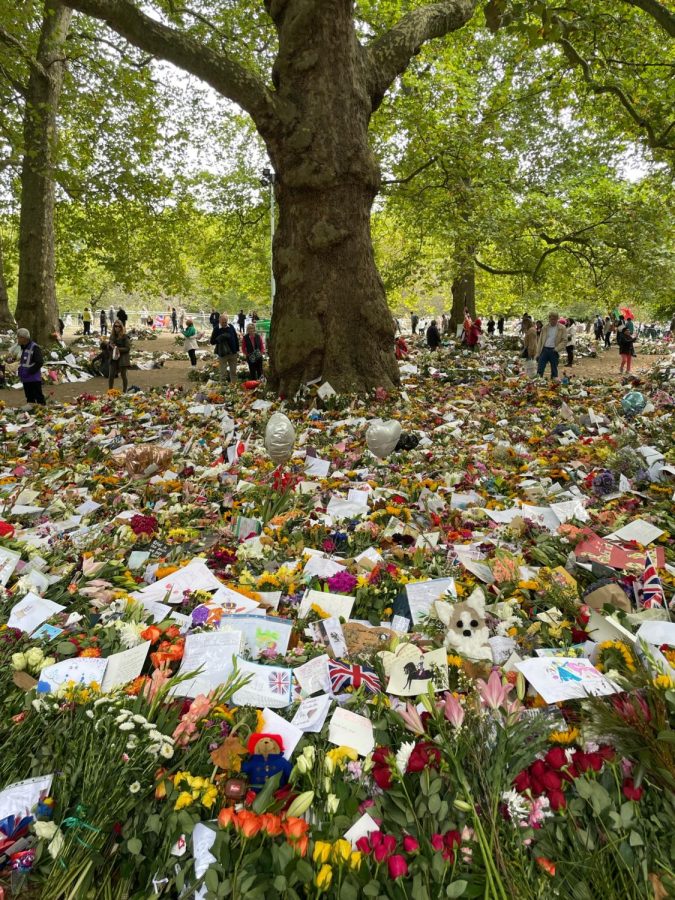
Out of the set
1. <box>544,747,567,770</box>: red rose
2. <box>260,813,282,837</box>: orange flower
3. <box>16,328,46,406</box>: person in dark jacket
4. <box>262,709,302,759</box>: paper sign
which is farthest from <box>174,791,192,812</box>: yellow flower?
<box>16,328,46,406</box>: person in dark jacket

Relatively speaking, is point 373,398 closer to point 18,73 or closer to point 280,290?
point 280,290

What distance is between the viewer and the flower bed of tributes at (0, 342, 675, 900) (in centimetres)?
156

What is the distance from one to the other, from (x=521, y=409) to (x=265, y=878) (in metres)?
7.25

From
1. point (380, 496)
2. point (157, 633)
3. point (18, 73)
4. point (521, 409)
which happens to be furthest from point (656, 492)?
point (18, 73)

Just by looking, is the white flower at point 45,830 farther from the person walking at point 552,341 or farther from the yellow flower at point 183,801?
the person walking at point 552,341

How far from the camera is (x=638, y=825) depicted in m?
1.60

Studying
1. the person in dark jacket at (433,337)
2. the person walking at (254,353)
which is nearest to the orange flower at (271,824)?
the person walking at (254,353)

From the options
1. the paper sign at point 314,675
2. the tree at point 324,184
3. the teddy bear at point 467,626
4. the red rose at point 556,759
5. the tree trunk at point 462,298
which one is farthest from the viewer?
the tree trunk at point 462,298

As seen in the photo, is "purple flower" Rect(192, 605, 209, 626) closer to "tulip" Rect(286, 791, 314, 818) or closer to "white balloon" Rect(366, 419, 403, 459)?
"tulip" Rect(286, 791, 314, 818)

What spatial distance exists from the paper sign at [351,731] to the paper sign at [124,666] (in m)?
0.88

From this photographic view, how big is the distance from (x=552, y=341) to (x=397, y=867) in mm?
10716

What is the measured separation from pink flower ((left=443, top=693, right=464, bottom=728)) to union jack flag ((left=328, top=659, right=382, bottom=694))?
32cm

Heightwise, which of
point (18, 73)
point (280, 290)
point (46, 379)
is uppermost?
point (18, 73)

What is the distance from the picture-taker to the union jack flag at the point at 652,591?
8.30 ft
